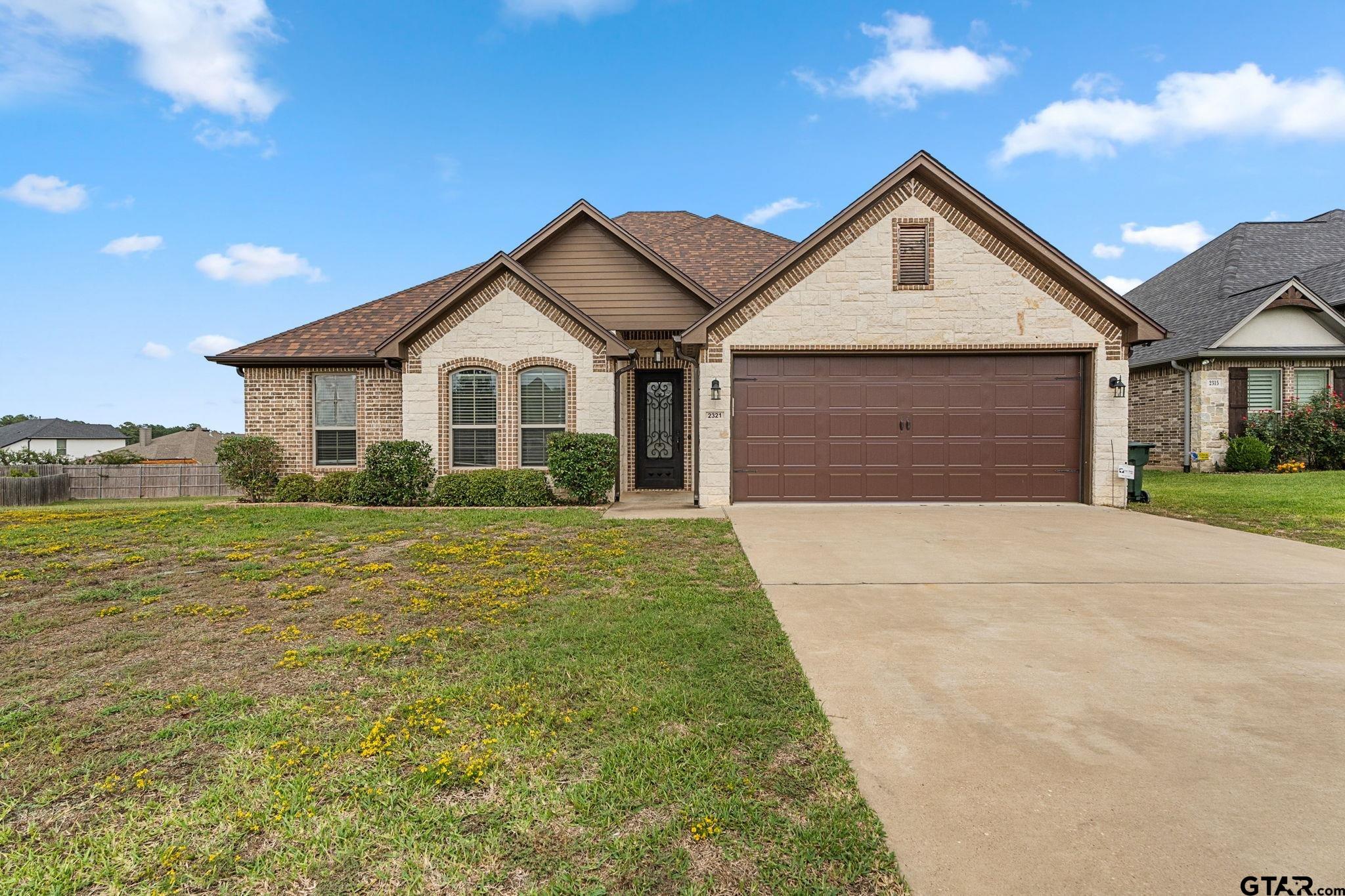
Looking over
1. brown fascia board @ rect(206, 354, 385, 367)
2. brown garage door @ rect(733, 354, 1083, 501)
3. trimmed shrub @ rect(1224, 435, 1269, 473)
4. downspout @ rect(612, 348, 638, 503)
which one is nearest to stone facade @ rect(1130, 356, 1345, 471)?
trimmed shrub @ rect(1224, 435, 1269, 473)

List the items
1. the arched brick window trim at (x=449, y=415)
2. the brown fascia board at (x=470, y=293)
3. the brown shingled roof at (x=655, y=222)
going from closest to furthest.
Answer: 1. the brown fascia board at (x=470, y=293)
2. the arched brick window trim at (x=449, y=415)
3. the brown shingled roof at (x=655, y=222)

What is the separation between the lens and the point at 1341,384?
53.1ft

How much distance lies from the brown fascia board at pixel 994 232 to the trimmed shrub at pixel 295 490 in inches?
347

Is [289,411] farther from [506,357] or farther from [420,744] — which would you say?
[420,744]

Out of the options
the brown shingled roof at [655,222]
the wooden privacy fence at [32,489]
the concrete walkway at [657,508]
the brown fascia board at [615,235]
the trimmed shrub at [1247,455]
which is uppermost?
the brown shingled roof at [655,222]

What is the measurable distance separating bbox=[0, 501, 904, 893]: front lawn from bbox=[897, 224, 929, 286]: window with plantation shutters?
8003 millimetres

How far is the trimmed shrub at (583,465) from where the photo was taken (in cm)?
1137

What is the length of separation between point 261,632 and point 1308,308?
79.3 ft

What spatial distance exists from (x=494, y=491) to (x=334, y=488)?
3856 mm

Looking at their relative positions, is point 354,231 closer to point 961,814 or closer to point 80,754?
point 80,754

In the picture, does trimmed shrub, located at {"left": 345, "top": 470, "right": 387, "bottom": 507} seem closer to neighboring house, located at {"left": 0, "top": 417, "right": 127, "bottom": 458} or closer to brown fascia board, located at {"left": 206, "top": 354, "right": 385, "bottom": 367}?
brown fascia board, located at {"left": 206, "top": 354, "right": 385, "bottom": 367}

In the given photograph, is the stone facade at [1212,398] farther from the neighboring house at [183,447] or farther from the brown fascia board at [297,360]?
the neighboring house at [183,447]

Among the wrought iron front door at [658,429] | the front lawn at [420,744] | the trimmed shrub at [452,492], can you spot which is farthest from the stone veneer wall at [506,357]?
the front lawn at [420,744]

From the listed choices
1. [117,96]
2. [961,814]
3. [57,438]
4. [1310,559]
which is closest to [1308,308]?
[1310,559]
